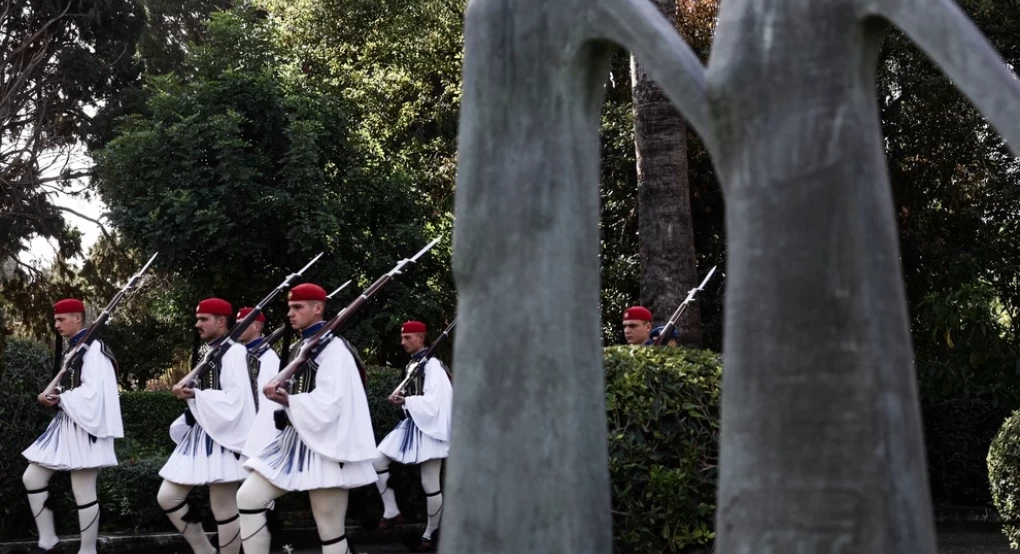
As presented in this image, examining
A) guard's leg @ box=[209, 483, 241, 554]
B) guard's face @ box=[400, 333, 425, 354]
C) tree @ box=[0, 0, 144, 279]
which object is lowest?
guard's leg @ box=[209, 483, 241, 554]

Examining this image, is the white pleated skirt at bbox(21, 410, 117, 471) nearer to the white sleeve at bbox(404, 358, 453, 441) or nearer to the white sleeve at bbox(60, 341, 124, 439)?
the white sleeve at bbox(60, 341, 124, 439)

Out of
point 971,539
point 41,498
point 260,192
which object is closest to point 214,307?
point 41,498

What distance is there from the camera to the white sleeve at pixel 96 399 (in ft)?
39.5

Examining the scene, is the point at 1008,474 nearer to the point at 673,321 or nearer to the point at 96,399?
the point at 673,321

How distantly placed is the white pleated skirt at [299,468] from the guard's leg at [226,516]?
2095 millimetres

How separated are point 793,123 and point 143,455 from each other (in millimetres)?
13641

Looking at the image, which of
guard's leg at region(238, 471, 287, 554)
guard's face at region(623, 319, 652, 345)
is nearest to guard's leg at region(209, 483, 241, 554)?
guard's leg at region(238, 471, 287, 554)

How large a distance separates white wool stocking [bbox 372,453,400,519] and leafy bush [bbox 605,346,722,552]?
6.37 m

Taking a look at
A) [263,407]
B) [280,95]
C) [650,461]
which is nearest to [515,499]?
[650,461]

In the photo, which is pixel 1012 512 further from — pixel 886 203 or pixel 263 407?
pixel 886 203

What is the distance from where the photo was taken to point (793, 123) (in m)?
3.78

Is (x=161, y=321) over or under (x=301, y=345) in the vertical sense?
over

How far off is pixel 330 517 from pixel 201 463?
6.92 feet

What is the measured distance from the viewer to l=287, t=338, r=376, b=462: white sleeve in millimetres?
9219
